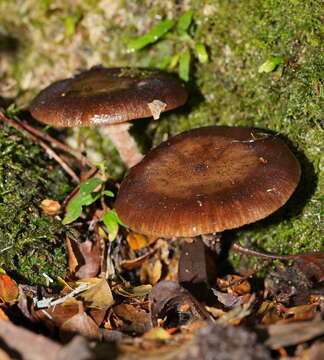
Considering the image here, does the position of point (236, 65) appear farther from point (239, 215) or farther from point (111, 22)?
point (239, 215)

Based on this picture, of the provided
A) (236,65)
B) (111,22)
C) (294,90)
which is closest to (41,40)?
(111,22)

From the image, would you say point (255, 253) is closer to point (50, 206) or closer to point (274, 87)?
point (274, 87)

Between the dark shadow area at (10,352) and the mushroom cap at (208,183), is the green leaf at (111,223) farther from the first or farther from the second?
the dark shadow area at (10,352)

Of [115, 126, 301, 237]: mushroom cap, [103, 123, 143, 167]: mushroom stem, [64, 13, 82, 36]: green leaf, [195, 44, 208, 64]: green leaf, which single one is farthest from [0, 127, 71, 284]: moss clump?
[195, 44, 208, 64]: green leaf

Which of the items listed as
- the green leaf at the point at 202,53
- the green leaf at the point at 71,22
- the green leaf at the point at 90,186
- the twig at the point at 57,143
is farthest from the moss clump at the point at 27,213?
the green leaf at the point at 202,53

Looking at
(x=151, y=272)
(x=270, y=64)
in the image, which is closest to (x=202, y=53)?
(x=270, y=64)
